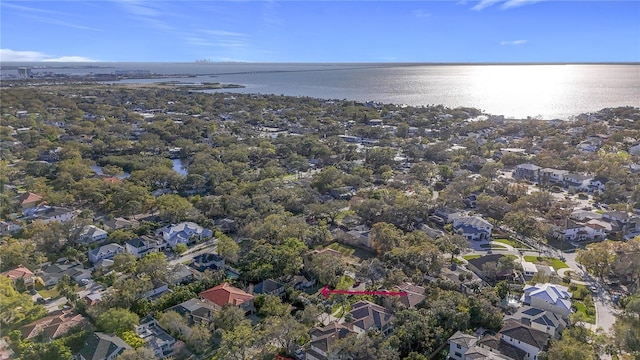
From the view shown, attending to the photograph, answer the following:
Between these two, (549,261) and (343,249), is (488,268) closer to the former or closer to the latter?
(549,261)

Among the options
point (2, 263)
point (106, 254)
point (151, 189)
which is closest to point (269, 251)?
point (106, 254)

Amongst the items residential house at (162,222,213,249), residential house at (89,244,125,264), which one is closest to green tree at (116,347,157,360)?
residential house at (89,244,125,264)

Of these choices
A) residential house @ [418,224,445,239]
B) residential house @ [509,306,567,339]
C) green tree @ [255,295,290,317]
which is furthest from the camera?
residential house @ [418,224,445,239]

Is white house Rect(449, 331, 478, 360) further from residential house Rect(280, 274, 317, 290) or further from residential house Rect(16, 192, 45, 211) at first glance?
residential house Rect(16, 192, 45, 211)

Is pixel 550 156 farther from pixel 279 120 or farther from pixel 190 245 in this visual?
pixel 279 120

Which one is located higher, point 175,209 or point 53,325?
point 175,209

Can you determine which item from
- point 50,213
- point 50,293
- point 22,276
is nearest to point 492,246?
point 50,293
